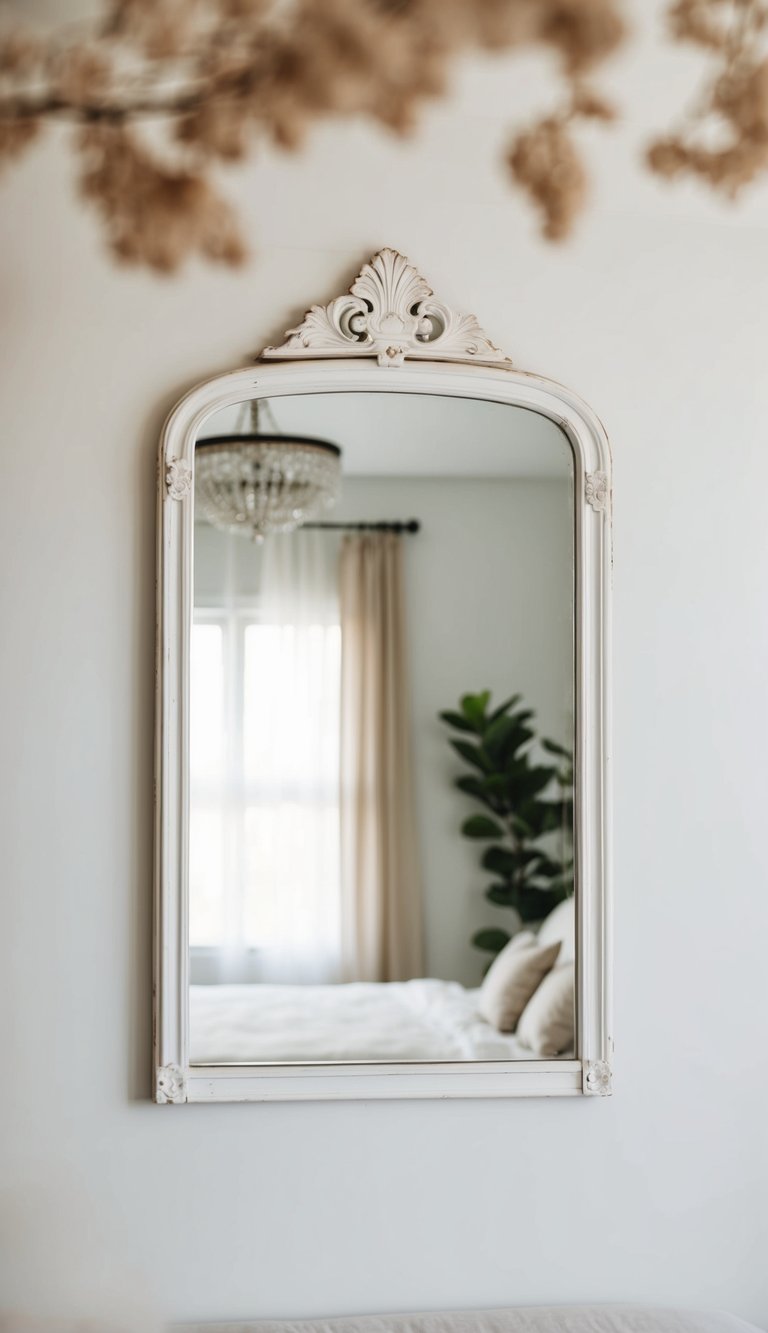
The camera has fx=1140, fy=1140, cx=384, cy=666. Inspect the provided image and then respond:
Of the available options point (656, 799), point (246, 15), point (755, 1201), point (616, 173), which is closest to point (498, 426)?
point (616, 173)

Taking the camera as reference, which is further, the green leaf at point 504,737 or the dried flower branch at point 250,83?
the green leaf at point 504,737

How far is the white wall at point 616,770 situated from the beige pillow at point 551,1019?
11 cm

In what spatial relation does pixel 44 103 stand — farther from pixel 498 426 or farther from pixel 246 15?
pixel 498 426

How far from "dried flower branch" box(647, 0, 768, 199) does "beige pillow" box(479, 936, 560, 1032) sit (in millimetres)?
1518

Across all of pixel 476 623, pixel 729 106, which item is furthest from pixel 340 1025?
pixel 729 106

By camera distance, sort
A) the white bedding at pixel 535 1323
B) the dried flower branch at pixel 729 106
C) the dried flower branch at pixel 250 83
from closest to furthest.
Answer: the dried flower branch at pixel 250 83
the dried flower branch at pixel 729 106
the white bedding at pixel 535 1323

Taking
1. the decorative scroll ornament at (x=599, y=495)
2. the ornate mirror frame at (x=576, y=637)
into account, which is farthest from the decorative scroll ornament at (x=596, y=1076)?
the decorative scroll ornament at (x=599, y=495)

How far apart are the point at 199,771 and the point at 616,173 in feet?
4.54

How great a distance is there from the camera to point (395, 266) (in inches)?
84.5

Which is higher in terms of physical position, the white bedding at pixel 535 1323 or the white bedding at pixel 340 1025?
the white bedding at pixel 340 1025

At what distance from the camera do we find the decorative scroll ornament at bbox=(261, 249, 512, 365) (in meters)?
2.14

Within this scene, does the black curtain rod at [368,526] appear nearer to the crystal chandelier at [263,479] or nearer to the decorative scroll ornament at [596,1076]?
the crystal chandelier at [263,479]

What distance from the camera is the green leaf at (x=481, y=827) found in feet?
7.28

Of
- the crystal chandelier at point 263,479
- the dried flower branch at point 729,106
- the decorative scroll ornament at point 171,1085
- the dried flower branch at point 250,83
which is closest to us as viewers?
the dried flower branch at point 250,83
